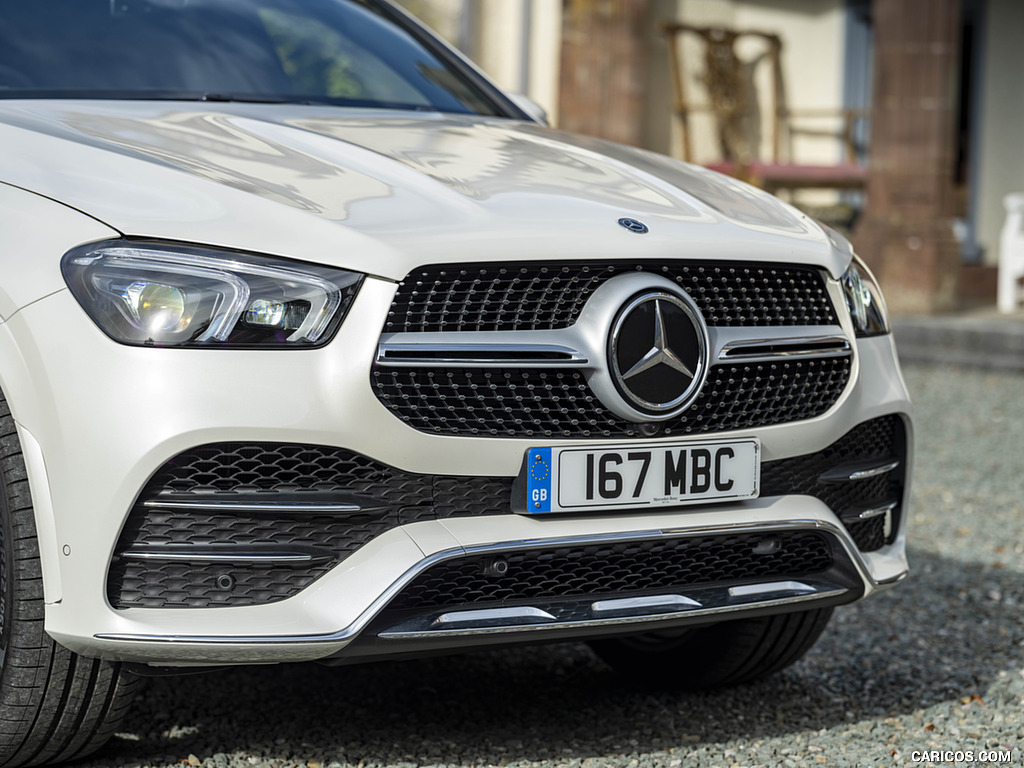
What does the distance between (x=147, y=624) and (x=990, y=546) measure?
126 inches

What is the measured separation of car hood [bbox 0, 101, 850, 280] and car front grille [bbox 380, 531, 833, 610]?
1.62 ft

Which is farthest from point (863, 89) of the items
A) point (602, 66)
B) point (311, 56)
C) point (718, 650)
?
point (718, 650)

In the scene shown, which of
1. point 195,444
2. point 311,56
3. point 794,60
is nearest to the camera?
point 195,444

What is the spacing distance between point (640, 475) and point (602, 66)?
392 inches

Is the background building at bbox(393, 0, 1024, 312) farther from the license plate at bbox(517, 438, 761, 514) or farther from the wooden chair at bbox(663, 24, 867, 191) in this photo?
the license plate at bbox(517, 438, 761, 514)

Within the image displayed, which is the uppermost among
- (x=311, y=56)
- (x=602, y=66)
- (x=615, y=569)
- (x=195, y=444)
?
(x=311, y=56)

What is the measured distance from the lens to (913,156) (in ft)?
33.0

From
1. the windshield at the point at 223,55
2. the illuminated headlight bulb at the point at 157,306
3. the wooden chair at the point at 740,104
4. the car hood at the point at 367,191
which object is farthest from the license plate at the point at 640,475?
the wooden chair at the point at 740,104

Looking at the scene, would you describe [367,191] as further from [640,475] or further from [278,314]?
[640,475]

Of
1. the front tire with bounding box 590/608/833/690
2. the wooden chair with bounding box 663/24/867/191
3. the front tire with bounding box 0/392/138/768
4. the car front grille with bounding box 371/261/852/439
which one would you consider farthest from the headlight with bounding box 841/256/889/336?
the wooden chair with bounding box 663/24/867/191

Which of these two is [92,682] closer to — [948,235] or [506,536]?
[506,536]

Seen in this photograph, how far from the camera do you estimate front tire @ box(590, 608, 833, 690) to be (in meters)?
3.07

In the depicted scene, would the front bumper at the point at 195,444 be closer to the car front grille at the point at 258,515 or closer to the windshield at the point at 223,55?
the car front grille at the point at 258,515

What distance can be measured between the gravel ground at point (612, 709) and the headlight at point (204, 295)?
0.90 m
